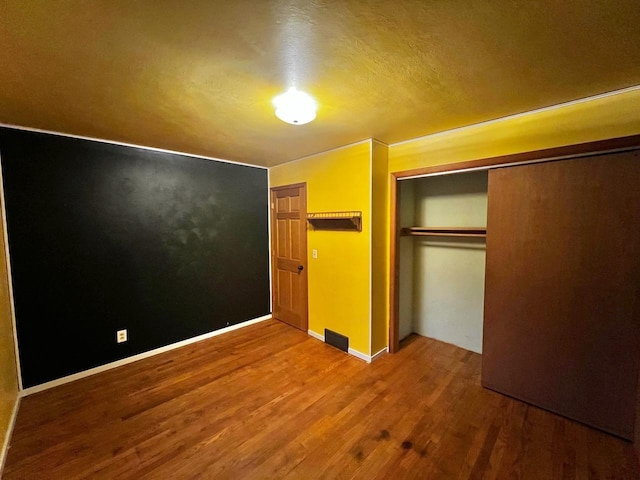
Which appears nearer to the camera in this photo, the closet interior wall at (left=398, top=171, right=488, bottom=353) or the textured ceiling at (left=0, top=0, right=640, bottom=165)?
the textured ceiling at (left=0, top=0, right=640, bottom=165)

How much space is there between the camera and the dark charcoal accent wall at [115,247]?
2.34 metres

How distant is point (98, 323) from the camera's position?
2.68 metres

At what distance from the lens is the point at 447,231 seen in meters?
2.93

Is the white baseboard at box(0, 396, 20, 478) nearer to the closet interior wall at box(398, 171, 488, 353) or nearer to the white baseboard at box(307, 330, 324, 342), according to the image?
the white baseboard at box(307, 330, 324, 342)

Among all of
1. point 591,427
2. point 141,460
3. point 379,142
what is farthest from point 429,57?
point 141,460

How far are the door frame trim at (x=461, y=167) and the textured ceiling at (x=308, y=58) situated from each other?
345 millimetres

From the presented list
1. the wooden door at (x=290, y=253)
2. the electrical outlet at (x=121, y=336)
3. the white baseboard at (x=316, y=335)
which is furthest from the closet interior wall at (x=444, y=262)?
the electrical outlet at (x=121, y=336)

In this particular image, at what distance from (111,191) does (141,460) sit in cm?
244

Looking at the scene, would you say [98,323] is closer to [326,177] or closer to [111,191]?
[111,191]

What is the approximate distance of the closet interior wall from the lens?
2.96m

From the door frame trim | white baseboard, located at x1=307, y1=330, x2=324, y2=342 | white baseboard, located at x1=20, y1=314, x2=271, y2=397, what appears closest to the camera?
the door frame trim

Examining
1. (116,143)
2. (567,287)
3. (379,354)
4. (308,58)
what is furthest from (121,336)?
(567,287)

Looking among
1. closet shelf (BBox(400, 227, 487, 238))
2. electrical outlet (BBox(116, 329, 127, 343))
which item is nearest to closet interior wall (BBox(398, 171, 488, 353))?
closet shelf (BBox(400, 227, 487, 238))

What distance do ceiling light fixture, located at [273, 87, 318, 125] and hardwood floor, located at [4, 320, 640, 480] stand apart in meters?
2.30
